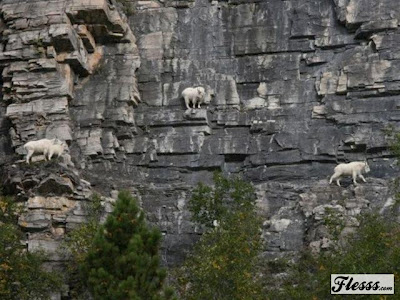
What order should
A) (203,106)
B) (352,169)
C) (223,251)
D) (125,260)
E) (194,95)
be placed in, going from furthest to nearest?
(203,106), (194,95), (352,169), (223,251), (125,260)

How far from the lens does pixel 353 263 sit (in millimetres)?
30656

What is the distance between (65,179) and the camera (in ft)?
126

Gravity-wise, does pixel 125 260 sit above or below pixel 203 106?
below

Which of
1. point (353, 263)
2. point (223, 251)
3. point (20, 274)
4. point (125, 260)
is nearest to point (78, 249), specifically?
point (20, 274)

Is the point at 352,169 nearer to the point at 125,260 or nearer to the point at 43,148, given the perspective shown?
the point at 43,148

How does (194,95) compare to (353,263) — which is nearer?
(353,263)

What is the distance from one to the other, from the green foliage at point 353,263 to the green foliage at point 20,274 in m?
7.61

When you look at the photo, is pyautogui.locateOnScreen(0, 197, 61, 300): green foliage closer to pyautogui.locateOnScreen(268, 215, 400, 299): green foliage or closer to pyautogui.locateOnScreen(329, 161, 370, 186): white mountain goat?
pyautogui.locateOnScreen(268, 215, 400, 299): green foliage

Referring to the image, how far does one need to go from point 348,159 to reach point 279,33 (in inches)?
311

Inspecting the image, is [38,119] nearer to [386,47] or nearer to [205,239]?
[205,239]

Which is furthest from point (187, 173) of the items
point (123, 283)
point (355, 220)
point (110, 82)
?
point (123, 283)

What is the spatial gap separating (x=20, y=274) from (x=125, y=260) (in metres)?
5.36

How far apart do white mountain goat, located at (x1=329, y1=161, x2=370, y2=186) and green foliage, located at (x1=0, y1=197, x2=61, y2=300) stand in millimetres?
12430

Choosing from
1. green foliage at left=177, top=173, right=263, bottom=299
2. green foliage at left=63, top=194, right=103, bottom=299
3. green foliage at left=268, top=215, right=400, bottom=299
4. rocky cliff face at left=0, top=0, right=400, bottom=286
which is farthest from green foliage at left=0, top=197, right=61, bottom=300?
green foliage at left=268, top=215, right=400, bottom=299
